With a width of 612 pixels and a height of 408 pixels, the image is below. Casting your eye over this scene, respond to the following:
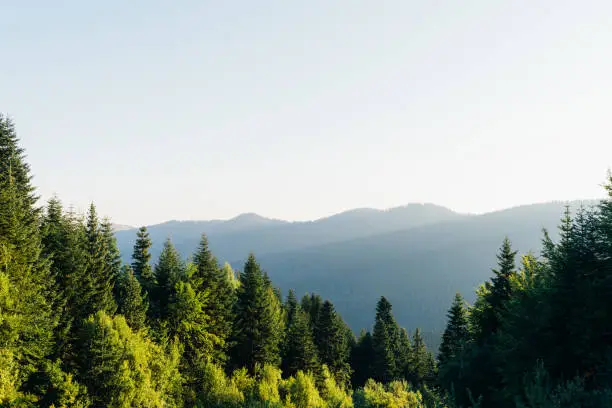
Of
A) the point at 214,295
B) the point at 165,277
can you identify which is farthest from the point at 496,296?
the point at 165,277

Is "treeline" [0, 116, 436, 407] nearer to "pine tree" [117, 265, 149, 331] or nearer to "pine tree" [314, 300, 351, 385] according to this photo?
"pine tree" [117, 265, 149, 331]

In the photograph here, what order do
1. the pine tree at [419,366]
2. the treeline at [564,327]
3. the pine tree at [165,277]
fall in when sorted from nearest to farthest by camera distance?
the treeline at [564,327] → the pine tree at [165,277] → the pine tree at [419,366]

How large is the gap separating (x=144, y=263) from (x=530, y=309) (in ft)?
120

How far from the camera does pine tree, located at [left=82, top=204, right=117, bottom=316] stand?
33906mm

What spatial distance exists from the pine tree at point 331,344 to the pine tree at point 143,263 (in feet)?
95.4

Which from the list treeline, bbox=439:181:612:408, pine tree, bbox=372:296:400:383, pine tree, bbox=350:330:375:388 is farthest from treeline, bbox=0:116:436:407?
pine tree, bbox=350:330:375:388

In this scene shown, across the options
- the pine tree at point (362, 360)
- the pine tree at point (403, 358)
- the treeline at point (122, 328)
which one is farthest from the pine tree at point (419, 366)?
the treeline at point (122, 328)

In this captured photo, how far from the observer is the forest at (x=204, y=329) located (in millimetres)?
20156

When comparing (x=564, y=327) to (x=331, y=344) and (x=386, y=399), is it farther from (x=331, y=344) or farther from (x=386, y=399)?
(x=331, y=344)

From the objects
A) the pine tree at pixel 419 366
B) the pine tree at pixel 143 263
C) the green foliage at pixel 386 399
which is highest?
the pine tree at pixel 143 263

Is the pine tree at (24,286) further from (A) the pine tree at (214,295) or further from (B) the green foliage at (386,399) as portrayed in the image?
(B) the green foliage at (386,399)

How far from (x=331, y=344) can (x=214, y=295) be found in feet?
82.3

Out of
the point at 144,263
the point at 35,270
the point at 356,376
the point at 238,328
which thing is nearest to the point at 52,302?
the point at 35,270

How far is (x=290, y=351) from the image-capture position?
53219mm
